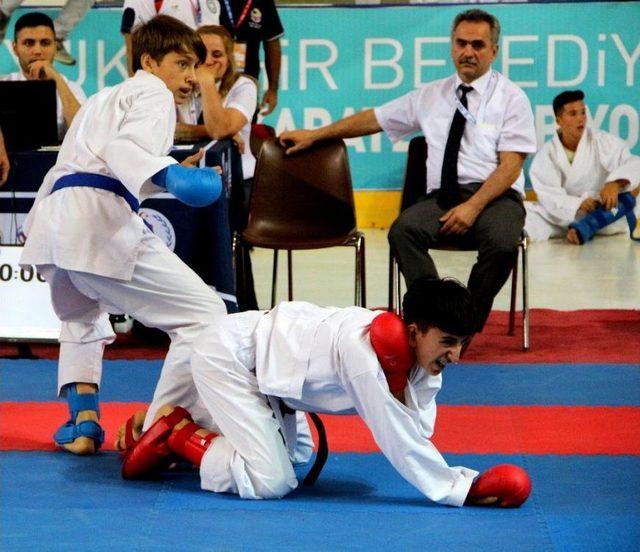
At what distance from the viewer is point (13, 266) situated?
5945 millimetres

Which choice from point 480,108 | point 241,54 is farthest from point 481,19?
point 241,54

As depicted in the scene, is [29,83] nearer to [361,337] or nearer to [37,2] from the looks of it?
[361,337]

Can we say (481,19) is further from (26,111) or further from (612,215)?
(612,215)

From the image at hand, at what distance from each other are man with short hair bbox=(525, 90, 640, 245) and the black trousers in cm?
349

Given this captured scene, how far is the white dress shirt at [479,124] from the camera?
6328 mm

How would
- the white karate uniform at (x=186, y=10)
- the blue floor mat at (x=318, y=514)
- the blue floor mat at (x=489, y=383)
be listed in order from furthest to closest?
the white karate uniform at (x=186, y=10) → the blue floor mat at (x=489, y=383) → the blue floor mat at (x=318, y=514)

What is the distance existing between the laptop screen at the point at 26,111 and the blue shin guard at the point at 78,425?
2.10 meters

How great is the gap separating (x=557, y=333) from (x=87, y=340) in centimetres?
282

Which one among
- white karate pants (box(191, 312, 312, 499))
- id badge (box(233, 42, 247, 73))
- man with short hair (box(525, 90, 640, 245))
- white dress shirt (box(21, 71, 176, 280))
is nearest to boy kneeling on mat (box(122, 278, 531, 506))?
white karate pants (box(191, 312, 312, 499))

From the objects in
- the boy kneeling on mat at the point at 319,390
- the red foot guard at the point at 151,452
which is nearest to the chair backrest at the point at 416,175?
the boy kneeling on mat at the point at 319,390

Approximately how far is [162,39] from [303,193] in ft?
7.61

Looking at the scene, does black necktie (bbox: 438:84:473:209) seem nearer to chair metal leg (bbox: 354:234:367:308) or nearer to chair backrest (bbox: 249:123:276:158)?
chair metal leg (bbox: 354:234:367:308)

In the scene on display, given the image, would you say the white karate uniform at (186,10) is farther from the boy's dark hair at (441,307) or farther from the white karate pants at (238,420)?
the boy's dark hair at (441,307)

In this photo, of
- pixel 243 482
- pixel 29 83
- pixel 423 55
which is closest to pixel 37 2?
pixel 423 55
